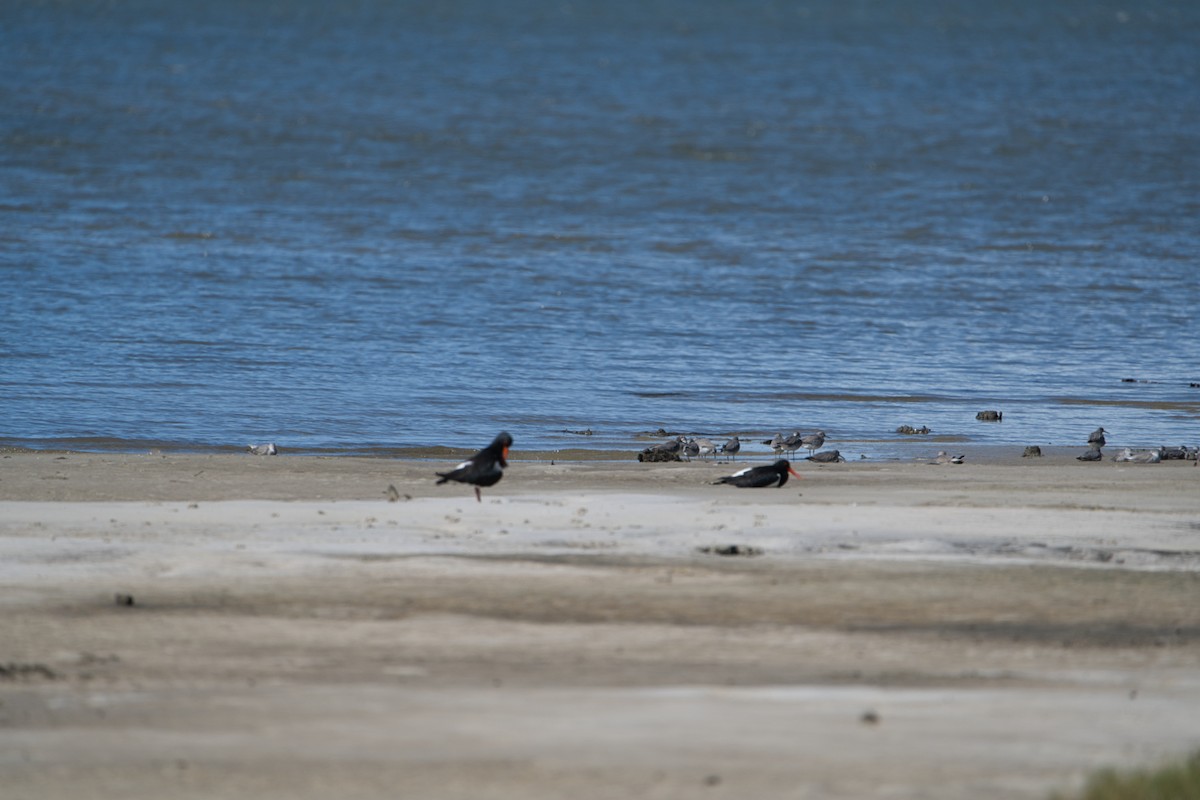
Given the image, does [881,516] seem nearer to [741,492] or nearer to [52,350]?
[741,492]

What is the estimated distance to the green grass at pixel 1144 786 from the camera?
5.85 meters

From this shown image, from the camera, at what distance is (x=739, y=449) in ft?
50.6

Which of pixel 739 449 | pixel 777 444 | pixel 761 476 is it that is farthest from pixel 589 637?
pixel 777 444

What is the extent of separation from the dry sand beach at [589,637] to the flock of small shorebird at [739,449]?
0.66 ft

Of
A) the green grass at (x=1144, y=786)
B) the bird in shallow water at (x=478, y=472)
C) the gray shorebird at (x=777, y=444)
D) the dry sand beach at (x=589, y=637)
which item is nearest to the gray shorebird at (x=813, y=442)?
the gray shorebird at (x=777, y=444)

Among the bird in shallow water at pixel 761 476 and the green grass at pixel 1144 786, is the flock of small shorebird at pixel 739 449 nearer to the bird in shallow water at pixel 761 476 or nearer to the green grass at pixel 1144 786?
the bird in shallow water at pixel 761 476

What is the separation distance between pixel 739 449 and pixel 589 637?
717cm

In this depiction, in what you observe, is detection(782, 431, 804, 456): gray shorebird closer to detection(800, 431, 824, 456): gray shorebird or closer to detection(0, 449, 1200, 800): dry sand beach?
detection(800, 431, 824, 456): gray shorebird

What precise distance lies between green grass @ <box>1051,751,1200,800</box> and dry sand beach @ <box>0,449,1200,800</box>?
29cm

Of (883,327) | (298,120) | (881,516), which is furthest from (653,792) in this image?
(298,120)

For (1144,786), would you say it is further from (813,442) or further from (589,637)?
(813,442)

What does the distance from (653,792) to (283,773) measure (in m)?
1.35

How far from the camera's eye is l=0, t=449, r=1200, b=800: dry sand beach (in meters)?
6.52

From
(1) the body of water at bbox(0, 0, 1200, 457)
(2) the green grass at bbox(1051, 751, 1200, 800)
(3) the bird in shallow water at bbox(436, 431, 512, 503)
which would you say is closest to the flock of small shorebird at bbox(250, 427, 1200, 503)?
(3) the bird in shallow water at bbox(436, 431, 512, 503)
